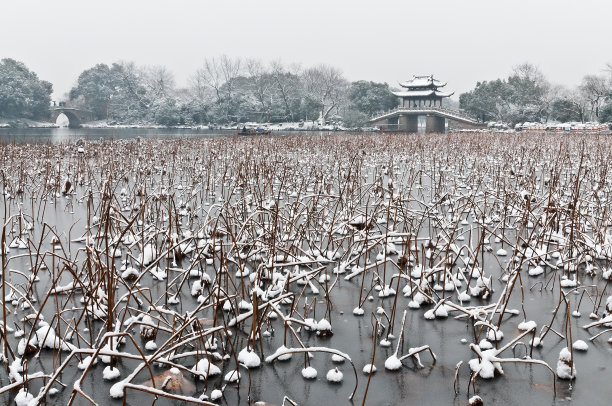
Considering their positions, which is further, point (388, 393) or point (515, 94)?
point (515, 94)

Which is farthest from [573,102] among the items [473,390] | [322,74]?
[473,390]

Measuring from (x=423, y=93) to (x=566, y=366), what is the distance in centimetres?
5231

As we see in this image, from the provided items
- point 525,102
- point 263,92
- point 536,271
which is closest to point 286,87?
point 263,92

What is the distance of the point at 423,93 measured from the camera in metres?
52.8

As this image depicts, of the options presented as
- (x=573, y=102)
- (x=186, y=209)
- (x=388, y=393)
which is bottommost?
(x=388, y=393)

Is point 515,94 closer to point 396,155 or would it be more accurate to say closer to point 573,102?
point 573,102

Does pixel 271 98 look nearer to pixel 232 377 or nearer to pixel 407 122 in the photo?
pixel 407 122

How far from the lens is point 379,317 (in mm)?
4141

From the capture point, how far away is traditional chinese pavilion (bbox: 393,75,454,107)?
53.2m

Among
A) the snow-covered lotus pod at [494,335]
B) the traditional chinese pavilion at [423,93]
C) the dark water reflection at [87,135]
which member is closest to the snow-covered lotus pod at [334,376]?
the snow-covered lotus pod at [494,335]

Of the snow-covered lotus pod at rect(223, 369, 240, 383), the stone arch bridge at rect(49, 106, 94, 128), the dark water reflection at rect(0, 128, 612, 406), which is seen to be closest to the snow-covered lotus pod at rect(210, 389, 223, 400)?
the dark water reflection at rect(0, 128, 612, 406)

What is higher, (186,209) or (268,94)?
(268,94)

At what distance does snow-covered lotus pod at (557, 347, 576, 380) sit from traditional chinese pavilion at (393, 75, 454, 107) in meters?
52.0

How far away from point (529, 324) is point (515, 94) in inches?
1977
